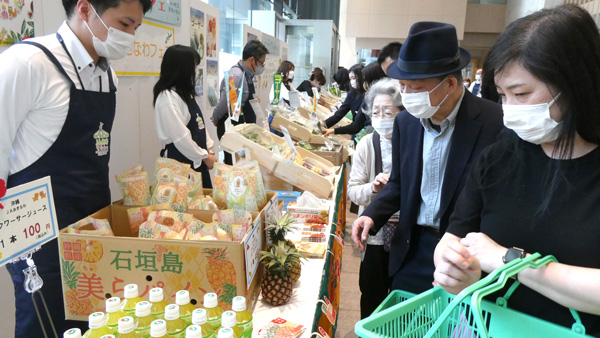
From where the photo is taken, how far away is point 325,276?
1886mm

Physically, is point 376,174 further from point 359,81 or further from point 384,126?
point 359,81

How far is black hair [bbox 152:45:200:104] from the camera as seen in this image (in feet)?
10.3

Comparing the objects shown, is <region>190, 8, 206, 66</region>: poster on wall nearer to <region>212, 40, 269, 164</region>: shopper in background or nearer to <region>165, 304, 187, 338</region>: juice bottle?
<region>212, 40, 269, 164</region>: shopper in background

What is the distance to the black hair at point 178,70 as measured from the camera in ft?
10.3

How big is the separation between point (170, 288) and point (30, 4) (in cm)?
175

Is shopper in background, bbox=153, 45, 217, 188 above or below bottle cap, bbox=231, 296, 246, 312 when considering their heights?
above

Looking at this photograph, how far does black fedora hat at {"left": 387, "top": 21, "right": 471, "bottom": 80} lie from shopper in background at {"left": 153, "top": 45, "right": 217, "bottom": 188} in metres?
1.96

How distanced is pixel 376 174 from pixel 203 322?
1.76 m

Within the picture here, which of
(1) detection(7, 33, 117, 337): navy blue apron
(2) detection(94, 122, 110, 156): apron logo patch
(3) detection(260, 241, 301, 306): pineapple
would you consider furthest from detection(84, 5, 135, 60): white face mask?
(3) detection(260, 241, 301, 306): pineapple

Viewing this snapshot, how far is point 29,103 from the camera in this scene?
1575 millimetres

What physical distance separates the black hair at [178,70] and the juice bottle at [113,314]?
2338mm

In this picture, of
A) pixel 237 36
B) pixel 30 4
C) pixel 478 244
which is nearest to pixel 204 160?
pixel 30 4

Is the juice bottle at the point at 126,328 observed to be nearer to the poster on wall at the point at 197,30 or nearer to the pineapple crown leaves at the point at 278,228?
the pineapple crown leaves at the point at 278,228

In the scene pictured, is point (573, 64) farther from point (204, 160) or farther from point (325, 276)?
point (204, 160)
